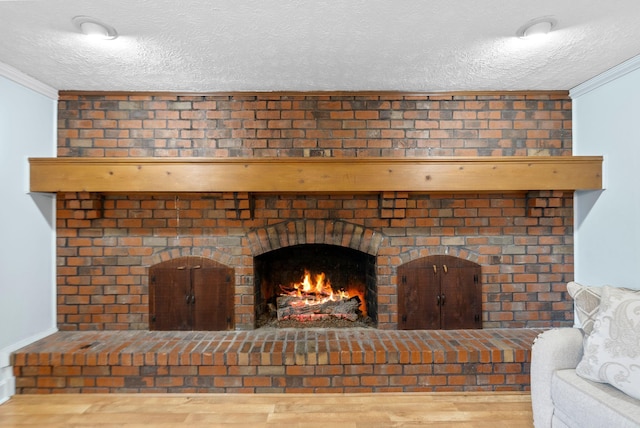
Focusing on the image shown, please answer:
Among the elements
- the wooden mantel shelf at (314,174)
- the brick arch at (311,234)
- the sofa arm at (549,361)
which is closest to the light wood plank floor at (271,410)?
the sofa arm at (549,361)

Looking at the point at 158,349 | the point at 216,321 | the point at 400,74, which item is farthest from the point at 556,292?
the point at 158,349

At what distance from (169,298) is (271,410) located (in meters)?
1.17

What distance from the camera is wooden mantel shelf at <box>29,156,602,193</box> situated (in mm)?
2533

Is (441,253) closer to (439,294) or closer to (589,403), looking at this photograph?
(439,294)

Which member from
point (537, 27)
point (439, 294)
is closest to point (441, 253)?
point (439, 294)

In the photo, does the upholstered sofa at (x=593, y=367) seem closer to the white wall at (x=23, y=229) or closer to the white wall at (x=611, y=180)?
the white wall at (x=611, y=180)

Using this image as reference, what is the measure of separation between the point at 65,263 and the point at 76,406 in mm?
1052

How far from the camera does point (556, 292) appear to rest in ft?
9.32

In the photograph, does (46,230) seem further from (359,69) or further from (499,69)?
(499,69)

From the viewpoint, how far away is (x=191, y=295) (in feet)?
9.30

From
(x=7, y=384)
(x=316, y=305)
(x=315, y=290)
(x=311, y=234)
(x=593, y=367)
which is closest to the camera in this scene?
(x=593, y=367)

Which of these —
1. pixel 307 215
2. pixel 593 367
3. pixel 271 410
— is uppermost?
pixel 307 215

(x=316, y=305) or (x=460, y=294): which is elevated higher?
(x=460, y=294)

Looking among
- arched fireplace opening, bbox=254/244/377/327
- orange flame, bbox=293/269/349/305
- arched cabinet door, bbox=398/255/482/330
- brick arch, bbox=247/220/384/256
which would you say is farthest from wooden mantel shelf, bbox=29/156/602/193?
orange flame, bbox=293/269/349/305
